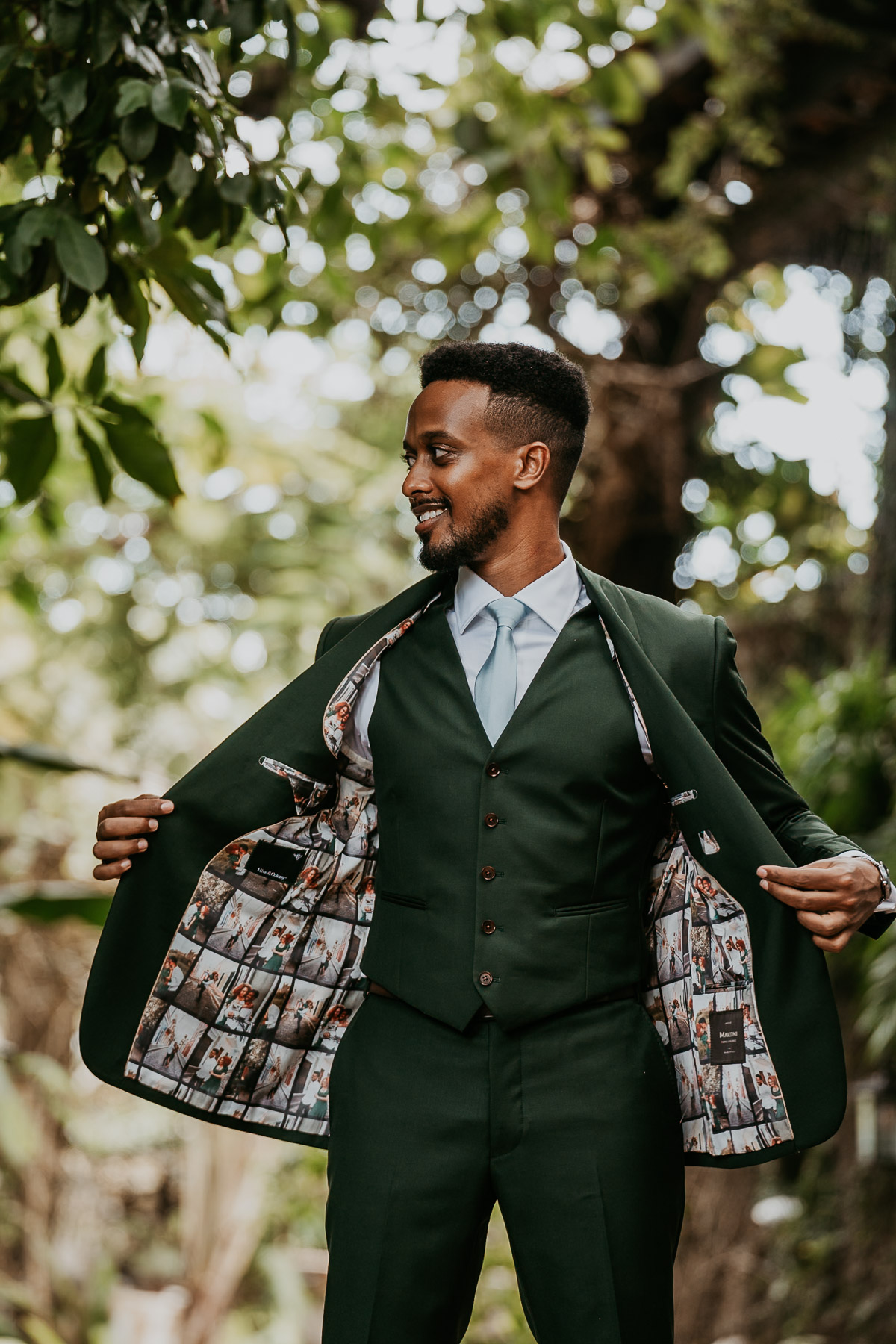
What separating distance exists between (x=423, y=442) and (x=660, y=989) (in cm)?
95

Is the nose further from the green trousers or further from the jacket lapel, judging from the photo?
the green trousers

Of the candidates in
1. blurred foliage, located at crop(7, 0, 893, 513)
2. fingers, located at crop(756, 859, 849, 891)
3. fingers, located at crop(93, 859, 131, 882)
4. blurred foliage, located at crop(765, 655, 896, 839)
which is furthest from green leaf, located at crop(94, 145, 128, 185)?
blurred foliage, located at crop(765, 655, 896, 839)

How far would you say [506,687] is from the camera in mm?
1950

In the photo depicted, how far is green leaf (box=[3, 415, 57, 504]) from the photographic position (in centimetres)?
225

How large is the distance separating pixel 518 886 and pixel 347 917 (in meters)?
0.41

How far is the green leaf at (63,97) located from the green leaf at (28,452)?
552 mm

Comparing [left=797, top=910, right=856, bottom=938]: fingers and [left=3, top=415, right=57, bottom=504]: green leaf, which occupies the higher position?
[left=3, top=415, right=57, bottom=504]: green leaf

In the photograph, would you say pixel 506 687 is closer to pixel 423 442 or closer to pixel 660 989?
pixel 423 442

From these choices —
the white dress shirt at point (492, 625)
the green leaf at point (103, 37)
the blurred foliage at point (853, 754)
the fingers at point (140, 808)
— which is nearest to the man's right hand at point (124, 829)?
the fingers at point (140, 808)

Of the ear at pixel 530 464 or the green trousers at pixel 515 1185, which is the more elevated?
the ear at pixel 530 464

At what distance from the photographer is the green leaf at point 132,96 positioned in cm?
175

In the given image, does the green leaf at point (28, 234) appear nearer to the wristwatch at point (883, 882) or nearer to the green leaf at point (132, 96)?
the green leaf at point (132, 96)

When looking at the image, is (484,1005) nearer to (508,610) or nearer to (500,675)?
(500,675)

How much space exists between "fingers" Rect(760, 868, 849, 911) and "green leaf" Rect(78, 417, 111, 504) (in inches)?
56.6
